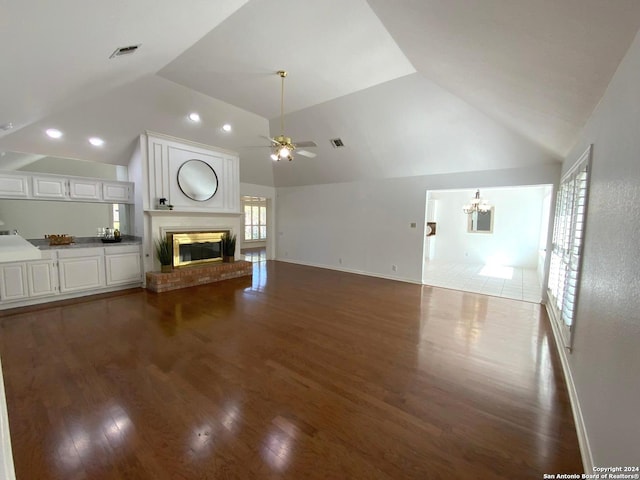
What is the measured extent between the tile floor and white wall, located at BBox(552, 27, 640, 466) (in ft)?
11.6

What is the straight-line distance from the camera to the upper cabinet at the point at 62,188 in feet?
14.5

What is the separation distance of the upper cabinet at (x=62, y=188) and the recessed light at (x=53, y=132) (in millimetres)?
691

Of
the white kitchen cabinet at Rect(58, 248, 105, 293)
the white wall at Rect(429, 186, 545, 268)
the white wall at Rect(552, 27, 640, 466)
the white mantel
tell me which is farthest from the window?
the white wall at Rect(552, 27, 640, 466)

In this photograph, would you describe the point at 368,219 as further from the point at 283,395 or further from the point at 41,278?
the point at 41,278

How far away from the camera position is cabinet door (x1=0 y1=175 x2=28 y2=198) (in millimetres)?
4332

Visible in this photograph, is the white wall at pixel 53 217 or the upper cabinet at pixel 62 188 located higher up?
the upper cabinet at pixel 62 188

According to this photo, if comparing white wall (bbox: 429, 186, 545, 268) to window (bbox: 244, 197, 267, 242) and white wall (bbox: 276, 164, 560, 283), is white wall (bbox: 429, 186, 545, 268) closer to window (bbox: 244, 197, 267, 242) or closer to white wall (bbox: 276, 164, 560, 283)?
white wall (bbox: 276, 164, 560, 283)

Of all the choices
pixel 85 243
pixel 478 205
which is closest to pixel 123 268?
pixel 85 243

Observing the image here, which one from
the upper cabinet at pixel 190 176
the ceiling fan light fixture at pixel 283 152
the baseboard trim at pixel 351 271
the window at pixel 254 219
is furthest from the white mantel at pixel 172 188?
the window at pixel 254 219

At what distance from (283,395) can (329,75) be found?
4.06 m

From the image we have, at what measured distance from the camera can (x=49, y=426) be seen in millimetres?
1882

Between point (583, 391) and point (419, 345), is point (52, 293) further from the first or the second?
point (583, 391)

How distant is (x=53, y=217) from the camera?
4.99m

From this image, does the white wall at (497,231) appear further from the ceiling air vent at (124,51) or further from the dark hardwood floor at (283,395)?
the ceiling air vent at (124,51)
